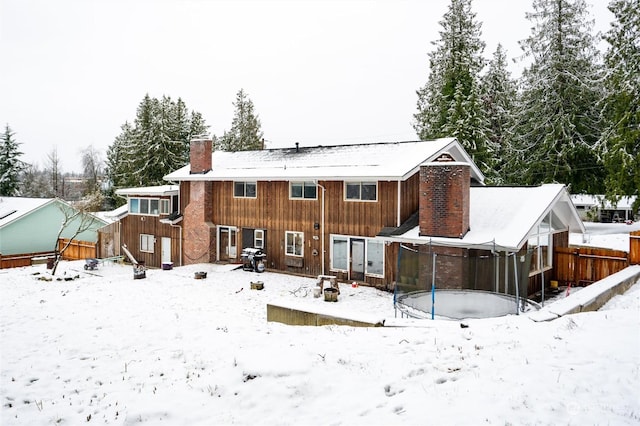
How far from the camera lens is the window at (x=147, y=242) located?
25.4 meters

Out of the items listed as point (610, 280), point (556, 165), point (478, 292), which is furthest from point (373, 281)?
point (556, 165)

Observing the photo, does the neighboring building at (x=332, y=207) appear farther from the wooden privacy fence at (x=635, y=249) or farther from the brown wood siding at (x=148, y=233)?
the wooden privacy fence at (x=635, y=249)

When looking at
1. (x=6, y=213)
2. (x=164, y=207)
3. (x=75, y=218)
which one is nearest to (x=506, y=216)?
(x=164, y=207)

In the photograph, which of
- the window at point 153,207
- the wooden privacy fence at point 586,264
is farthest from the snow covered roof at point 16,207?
the wooden privacy fence at point 586,264

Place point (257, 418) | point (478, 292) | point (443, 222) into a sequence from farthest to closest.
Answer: point (443, 222) → point (478, 292) → point (257, 418)

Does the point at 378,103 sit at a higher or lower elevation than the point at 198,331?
higher

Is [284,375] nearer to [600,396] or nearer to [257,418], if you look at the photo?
[257,418]

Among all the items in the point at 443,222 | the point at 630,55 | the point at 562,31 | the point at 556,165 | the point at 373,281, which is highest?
the point at 562,31

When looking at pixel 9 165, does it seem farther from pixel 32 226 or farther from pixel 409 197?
pixel 409 197

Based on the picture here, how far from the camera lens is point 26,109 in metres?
47.0

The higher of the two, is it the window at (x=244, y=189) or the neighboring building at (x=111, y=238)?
the window at (x=244, y=189)

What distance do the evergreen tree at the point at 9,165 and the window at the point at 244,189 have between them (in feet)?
110

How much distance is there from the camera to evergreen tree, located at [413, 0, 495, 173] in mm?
29125

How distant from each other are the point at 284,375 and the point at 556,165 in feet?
93.0
